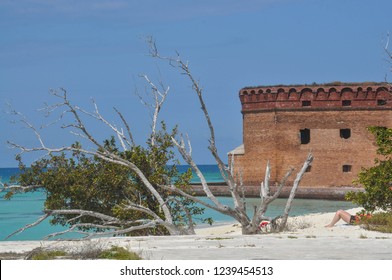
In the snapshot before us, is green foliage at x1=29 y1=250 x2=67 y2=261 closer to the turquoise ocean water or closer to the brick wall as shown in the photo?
the turquoise ocean water

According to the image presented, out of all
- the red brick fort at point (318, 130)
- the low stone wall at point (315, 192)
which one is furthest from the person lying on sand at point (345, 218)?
the red brick fort at point (318, 130)

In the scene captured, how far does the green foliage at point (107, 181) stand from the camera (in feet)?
54.6

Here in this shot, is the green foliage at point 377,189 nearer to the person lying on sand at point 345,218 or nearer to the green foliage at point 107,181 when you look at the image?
the person lying on sand at point 345,218

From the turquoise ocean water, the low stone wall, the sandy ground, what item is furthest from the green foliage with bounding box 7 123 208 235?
the low stone wall

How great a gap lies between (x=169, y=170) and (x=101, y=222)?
5.97 feet

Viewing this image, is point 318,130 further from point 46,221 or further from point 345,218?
point 345,218

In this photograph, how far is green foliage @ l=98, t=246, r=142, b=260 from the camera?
8.49 m

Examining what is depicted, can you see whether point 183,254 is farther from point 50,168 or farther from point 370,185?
point 50,168

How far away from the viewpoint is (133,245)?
9.88 meters

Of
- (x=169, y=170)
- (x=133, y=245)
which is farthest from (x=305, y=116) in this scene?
(x=133, y=245)

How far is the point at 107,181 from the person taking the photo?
16.7 metres

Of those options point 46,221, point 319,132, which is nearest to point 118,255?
point 46,221

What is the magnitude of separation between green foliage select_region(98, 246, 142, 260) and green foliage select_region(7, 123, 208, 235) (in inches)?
283

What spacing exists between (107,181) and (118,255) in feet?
26.7
